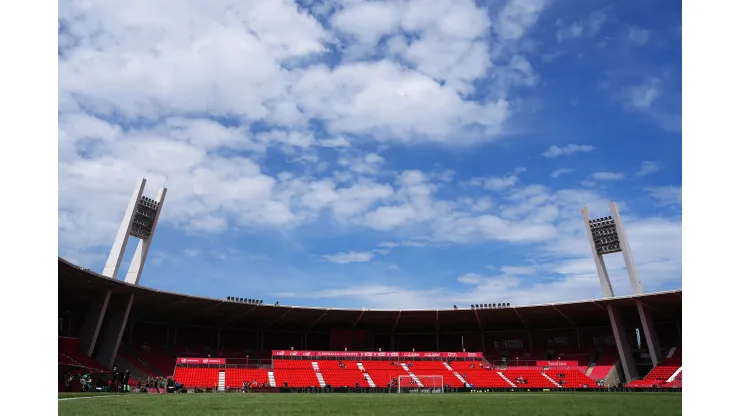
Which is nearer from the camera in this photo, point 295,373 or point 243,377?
point 243,377

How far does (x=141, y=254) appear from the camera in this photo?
43.3 meters

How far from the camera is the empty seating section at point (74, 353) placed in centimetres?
3188

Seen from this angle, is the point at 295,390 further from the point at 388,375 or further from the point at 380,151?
the point at 380,151

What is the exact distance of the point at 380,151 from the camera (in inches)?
643

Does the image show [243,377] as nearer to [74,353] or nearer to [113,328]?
[113,328]

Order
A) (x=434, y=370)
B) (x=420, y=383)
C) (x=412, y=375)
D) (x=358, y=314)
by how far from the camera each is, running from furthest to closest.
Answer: (x=358, y=314) → (x=434, y=370) → (x=412, y=375) → (x=420, y=383)

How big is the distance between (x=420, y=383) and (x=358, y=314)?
1107 centimetres

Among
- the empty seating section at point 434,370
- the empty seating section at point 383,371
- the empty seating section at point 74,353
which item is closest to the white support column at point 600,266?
the empty seating section at point 434,370

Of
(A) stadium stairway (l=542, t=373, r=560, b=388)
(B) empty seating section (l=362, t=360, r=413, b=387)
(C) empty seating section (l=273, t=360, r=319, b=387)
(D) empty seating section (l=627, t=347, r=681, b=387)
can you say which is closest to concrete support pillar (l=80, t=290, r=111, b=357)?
(C) empty seating section (l=273, t=360, r=319, b=387)

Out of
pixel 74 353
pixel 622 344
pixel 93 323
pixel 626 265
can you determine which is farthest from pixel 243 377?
pixel 626 265

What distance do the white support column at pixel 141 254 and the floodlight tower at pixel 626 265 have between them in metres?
34.7

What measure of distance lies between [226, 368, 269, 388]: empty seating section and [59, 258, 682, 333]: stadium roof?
5.95m
